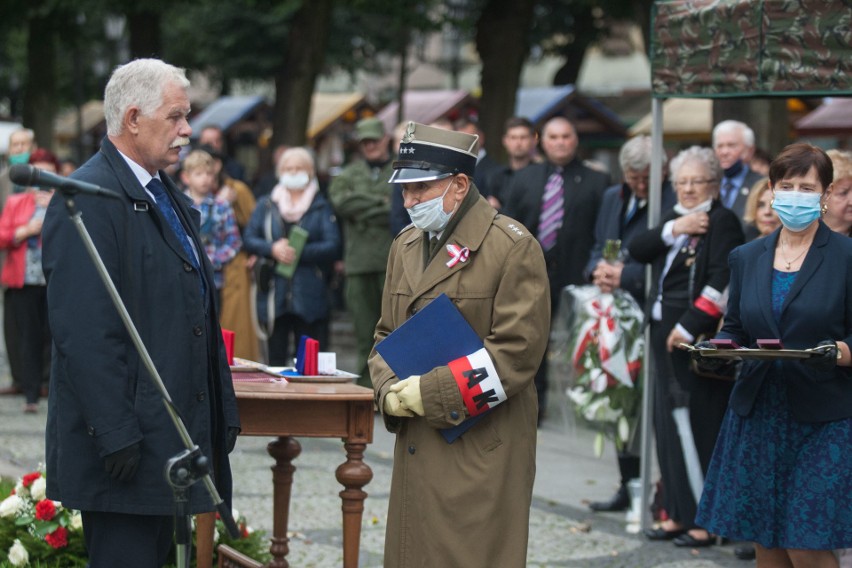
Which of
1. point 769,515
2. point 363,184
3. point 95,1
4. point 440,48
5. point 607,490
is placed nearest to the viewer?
point 769,515

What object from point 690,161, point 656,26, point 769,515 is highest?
point 656,26

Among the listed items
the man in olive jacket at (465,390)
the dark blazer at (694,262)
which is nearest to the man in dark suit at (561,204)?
the dark blazer at (694,262)

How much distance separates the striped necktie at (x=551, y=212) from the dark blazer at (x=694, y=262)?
8.76 feet

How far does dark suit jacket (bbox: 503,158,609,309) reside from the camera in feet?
32.9

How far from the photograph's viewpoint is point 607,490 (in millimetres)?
8562

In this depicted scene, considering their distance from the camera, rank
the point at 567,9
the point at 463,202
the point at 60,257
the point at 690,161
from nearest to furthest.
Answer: the point at 60,257, the point at 463,202, the point at 690,161, the point at 567,9

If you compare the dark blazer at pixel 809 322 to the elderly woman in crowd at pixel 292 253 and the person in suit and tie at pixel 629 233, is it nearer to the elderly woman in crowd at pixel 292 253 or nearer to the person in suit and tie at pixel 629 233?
the person in suit and tie at pixel 629 233

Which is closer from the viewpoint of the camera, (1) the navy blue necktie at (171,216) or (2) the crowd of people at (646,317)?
(2) the crowd of people at (646,317)

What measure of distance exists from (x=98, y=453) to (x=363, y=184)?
22.4 ft

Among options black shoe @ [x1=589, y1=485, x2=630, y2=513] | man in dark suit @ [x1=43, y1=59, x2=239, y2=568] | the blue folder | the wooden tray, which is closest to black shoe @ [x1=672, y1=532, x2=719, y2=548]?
black shoe @ [x1=589, y1=485, x2=630, y2=513]

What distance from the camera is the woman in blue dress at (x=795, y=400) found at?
5219 millimetres

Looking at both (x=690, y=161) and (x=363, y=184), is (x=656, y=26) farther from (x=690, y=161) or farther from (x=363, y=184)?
(x=363, y=184)

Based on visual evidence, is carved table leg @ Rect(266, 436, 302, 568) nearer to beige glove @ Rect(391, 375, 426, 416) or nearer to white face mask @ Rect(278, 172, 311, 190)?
beige glove @ Rect(391, 375, 426, 416)

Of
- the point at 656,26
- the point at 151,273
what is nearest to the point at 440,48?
the point at 656,26
